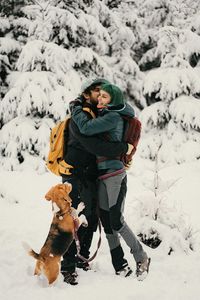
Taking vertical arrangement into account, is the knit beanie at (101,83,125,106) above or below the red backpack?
above

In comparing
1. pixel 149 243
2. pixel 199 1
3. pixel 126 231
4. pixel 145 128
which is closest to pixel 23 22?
pixel 145 128

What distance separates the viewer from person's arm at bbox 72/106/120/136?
149 inches

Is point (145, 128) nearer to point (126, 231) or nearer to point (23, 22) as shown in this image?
point (23, 22)

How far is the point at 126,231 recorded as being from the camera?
405cm

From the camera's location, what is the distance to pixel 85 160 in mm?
3965

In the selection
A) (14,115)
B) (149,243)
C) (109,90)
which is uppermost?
(109,90)

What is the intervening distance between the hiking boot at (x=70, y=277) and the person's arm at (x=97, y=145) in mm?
1323

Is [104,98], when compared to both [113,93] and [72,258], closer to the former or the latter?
[113,93]

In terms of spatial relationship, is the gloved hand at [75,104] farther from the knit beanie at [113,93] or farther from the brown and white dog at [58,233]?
the brown and white dog at [58,233]

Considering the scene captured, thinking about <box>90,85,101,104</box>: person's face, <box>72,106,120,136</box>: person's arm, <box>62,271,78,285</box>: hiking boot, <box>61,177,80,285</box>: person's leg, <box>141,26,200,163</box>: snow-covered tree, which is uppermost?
<box>90,85,101,104</box>: person's face

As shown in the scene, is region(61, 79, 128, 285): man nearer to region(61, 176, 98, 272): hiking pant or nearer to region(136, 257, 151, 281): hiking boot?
region(61, 176, 98, 272): hiking pant

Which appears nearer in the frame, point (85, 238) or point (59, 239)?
point (59, 239)

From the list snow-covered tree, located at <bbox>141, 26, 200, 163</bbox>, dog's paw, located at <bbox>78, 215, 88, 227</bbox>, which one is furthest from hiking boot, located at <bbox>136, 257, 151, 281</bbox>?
snow-covered tree, located at <bbox>141, 26, 200, 163</bbox>

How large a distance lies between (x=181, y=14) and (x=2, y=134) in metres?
12.9
